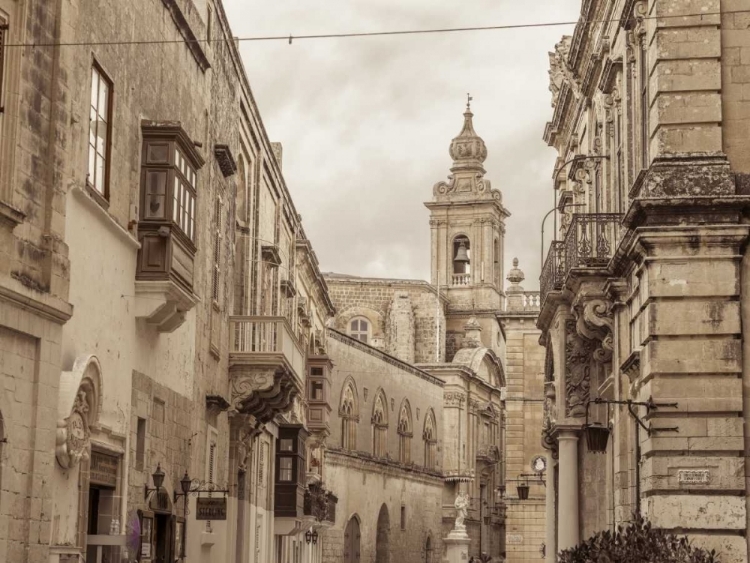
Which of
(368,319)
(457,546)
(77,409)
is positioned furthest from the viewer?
(368,319)

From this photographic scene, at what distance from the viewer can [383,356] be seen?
57.0 meters

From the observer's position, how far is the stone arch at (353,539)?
5256 cm

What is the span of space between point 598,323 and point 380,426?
36980 millimetres

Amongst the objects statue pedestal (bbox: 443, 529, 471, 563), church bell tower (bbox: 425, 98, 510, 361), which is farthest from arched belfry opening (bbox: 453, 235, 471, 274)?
statue pedestal (bbox: 443, 529, 471, 563)

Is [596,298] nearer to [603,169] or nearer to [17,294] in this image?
[603,169]

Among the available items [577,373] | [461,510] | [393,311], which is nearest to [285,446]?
[577,373]

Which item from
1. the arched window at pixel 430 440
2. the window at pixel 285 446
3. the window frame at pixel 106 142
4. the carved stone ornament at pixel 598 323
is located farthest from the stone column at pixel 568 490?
the arched window at pixel 430 440

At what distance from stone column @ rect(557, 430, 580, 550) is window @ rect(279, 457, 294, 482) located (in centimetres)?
1040

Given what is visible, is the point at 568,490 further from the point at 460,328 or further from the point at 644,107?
the point at 460,328

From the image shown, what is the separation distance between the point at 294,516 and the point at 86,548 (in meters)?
17.7

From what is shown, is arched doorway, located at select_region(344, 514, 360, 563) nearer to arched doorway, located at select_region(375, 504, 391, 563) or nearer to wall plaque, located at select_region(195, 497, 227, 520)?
arched doorway, located at select_region(375, 504, 391, 563)

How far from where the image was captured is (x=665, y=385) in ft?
50.8

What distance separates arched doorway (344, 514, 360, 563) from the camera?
5254 cm

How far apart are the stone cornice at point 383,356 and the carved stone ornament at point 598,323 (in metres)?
27.4
